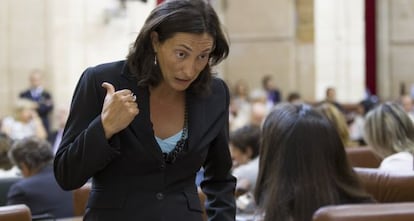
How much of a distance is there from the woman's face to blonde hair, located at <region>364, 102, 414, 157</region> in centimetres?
284

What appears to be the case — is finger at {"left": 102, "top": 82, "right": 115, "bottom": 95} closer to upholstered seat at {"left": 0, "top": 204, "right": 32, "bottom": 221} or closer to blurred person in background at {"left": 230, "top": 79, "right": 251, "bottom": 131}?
upholstered seat at {"left": 0, "top": 204, "right": 32, "bottom": 221}

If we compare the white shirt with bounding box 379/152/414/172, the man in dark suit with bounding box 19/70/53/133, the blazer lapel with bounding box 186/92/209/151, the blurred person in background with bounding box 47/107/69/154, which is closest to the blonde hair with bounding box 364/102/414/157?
the white shirt with bounding box 379/152/414/172

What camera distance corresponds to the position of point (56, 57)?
10312mm

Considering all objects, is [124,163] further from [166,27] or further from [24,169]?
[24,169]

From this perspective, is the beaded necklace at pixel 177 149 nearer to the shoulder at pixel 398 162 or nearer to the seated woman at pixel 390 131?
the shoulder at pixel 398 162

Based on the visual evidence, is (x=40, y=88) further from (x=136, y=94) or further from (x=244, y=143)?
(x=136, y=94)

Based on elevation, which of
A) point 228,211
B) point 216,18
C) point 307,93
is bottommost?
point 307,93

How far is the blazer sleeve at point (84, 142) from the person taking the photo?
6.05 ft

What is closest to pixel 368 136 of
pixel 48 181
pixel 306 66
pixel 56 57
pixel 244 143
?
pixel 244 143

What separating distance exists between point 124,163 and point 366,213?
0.61 metres

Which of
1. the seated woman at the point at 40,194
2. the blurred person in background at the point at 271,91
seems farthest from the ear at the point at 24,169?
the blurred person in background at the point at 271,91

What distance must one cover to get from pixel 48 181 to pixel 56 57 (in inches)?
238

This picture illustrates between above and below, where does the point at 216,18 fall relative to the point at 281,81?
above

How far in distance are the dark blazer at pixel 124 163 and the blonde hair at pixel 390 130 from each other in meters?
2.79
